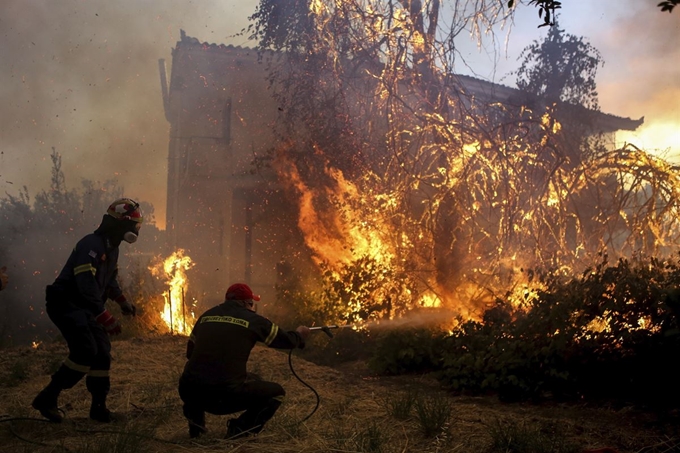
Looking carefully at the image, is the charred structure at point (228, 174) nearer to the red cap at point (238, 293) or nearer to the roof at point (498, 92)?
the roof at point (498, 92)

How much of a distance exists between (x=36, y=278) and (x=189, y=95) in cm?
951

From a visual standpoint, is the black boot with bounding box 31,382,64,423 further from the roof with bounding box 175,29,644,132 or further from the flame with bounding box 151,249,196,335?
the roof with bounding box 175,29,644,132

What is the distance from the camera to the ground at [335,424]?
485 cm

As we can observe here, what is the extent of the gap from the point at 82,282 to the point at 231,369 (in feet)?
6.21

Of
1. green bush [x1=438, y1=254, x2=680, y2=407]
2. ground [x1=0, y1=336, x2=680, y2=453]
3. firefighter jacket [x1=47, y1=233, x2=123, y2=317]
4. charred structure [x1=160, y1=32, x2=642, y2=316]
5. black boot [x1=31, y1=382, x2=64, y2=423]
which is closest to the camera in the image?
ground [x1=0, y1=336, x2=680, y2=453]

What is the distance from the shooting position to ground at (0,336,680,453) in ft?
15.9

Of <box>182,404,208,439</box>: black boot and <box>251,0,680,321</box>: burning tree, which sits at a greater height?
<box>251,0,680,321</box>: burning tree

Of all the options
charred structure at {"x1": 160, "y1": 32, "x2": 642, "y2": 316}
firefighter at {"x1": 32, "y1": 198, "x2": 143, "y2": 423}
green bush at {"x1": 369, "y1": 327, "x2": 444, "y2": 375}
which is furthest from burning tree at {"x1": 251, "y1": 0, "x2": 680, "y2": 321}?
firefighter at {"x1": 32, "y1": 198, "x2": 143, "y2": 423}

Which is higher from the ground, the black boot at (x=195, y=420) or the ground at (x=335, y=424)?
the black boot at (x=195, y=420)

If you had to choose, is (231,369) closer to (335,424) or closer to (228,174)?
(335,424)

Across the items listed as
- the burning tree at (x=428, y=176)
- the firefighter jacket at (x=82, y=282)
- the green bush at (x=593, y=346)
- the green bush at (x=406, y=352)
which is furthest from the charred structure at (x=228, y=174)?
the firefighter jacket at (x=82, y=282)

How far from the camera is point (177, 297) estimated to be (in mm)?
14914

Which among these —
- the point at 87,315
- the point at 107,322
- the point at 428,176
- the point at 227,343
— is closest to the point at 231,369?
the point at 227,343

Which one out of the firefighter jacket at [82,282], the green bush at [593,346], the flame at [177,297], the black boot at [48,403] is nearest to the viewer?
the black boot at [48,403]
